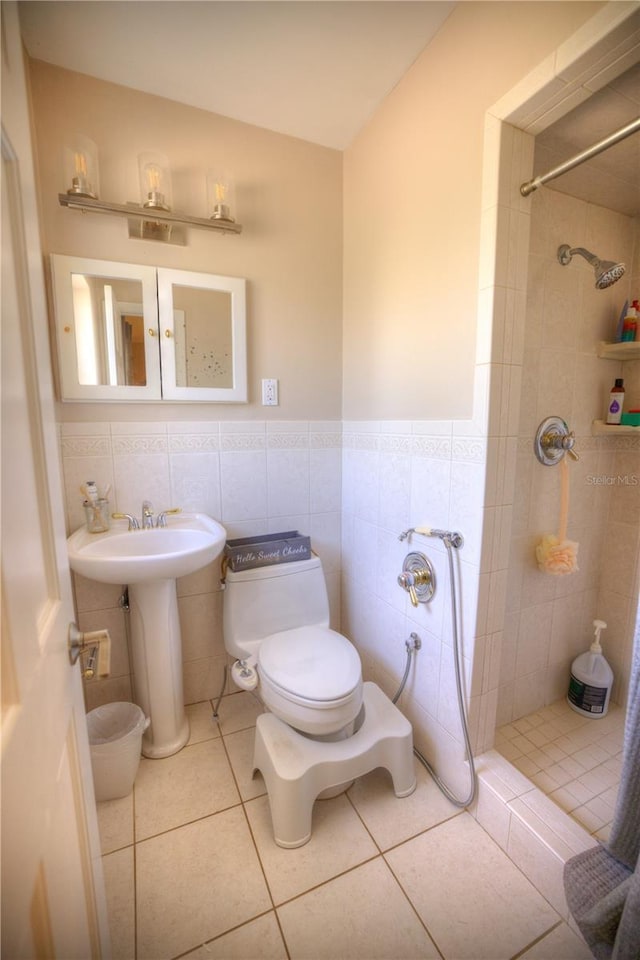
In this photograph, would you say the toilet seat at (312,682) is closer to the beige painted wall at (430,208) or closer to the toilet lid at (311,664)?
the toilet lid at (311,664)

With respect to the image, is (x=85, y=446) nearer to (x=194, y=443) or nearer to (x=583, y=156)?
(x=194, y=443)

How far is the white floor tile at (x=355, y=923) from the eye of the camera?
92 centimetres

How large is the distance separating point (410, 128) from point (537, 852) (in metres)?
2.22

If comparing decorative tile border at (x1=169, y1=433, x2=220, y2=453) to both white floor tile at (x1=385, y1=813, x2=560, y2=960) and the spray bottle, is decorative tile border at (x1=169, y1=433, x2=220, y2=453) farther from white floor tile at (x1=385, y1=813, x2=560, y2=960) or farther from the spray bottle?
the spray bottle

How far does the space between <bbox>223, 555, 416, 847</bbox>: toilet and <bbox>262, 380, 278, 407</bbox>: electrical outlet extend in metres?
0.70

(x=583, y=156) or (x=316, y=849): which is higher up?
(x=583, y=156)

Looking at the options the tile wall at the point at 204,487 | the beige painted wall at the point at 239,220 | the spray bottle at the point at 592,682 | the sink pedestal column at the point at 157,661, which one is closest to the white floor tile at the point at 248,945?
the sink pedestal column at the point at 157,661

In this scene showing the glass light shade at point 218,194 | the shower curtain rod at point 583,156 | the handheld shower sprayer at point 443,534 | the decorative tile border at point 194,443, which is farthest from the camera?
the decorative tile border at point 194,443

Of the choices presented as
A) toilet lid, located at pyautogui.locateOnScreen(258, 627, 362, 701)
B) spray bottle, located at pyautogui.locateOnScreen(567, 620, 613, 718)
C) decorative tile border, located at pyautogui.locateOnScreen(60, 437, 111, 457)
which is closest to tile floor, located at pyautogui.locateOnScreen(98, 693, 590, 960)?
toilet lid, located at pyautogui.locateOnScreen(258, 627, 362, 701)

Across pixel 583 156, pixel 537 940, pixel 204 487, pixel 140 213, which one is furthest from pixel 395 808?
pixel 140 213

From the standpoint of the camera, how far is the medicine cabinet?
1348 millimetres

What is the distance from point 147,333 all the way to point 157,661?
47.7 inches

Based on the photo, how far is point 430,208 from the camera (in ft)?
4.03

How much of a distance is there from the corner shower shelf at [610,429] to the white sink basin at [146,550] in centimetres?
148
